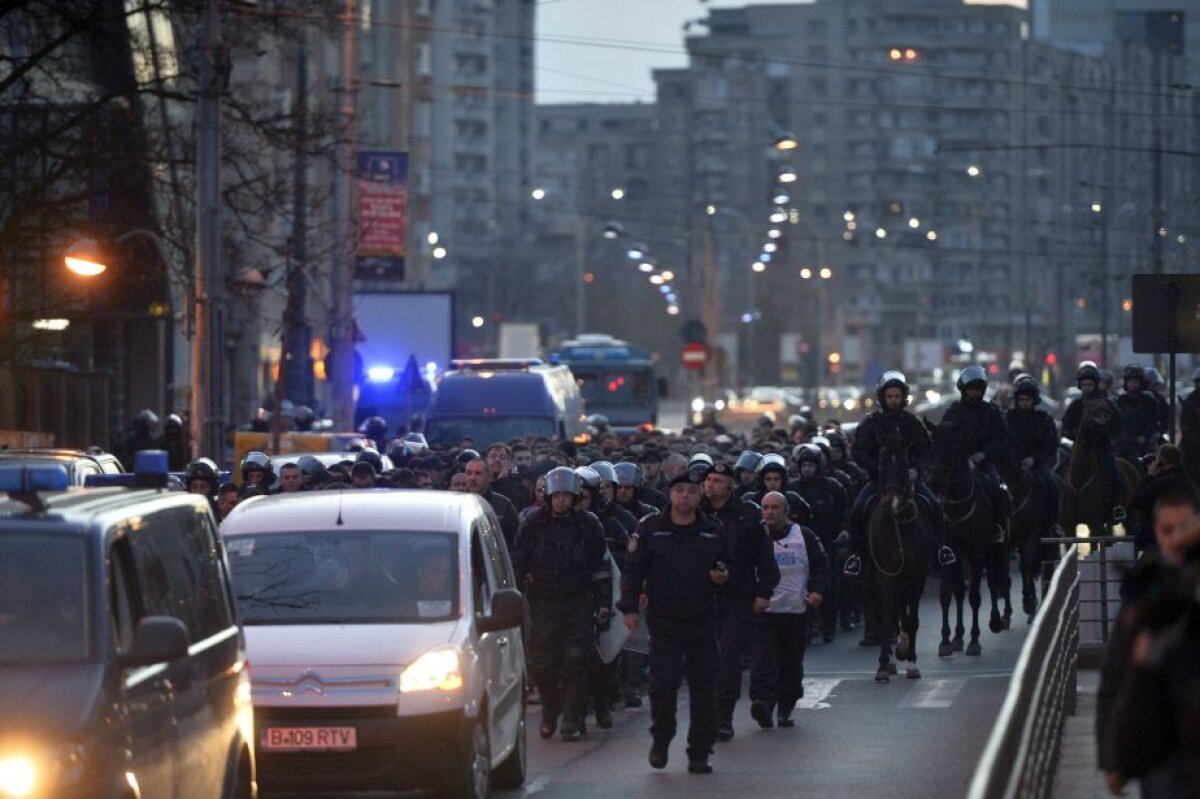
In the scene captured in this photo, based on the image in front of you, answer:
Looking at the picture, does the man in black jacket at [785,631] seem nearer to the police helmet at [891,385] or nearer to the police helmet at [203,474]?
the police helmet at [891,385]

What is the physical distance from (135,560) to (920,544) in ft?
40.7

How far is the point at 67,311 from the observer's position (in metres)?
34.2

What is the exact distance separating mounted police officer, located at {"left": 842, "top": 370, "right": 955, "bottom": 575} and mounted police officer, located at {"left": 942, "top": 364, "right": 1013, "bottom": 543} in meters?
1.56

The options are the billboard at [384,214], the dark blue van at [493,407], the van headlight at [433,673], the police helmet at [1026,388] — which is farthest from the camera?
the billboard at [384,214]

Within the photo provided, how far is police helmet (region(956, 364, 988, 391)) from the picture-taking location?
24141 mm

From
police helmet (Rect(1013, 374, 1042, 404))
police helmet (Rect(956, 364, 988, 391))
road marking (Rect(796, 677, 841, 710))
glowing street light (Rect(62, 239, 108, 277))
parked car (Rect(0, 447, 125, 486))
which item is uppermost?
glowing street light (Rect(62, 239, 108, 277))

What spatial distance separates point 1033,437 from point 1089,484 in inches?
32.6

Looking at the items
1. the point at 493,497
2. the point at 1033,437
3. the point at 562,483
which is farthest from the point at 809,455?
the point at 562,483

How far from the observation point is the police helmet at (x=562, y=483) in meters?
17.8

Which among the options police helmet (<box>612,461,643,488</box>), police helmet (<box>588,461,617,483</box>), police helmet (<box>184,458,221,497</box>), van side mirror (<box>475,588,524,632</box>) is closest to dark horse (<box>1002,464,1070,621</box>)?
police helmet (<box>612,461,643,488</box>)

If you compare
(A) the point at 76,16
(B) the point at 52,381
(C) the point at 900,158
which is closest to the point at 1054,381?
(B) the point at 52,381

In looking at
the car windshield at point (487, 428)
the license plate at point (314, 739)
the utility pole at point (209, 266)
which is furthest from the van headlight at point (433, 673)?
the car windshield at point (487, 428)

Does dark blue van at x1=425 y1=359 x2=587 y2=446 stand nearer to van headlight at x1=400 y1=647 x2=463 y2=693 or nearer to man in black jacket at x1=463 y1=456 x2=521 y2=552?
man in black jacket at x1=463 y1=456 x2=521 y2=552

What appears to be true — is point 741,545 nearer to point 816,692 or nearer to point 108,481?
point 816,692
